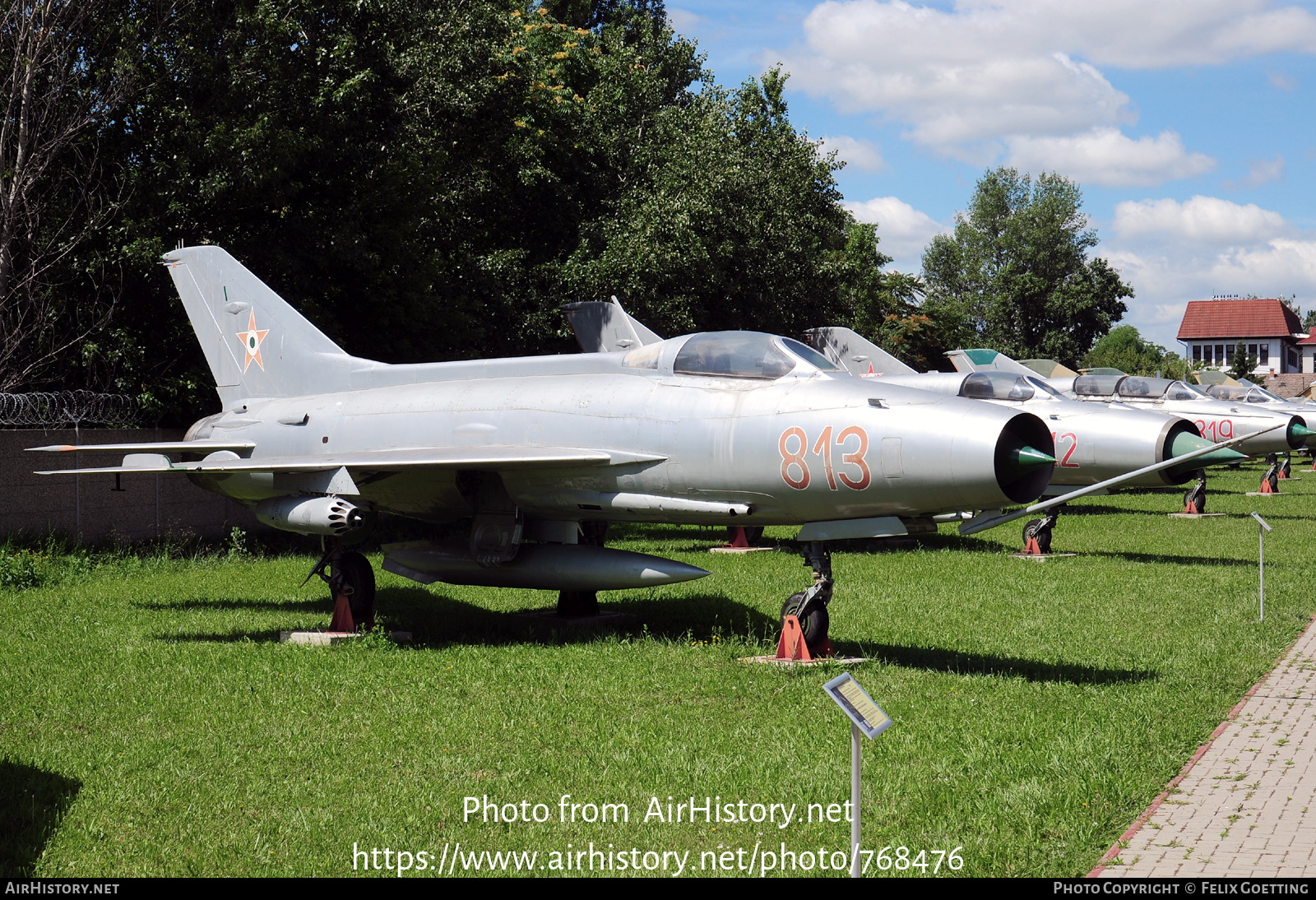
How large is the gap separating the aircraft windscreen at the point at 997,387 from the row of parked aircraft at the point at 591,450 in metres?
1.94

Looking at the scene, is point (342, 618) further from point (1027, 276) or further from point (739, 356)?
point (1027, 276)

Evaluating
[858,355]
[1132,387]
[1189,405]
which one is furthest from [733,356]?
[1189,405]

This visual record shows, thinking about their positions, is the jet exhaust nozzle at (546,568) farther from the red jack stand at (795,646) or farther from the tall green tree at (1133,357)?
the tall green tree at (1133,357)

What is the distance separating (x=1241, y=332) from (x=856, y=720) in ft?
445

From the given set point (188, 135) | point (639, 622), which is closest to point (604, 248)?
point (188, 135)

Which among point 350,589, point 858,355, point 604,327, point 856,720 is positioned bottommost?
point 350,589

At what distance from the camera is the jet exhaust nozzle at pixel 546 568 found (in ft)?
33.3

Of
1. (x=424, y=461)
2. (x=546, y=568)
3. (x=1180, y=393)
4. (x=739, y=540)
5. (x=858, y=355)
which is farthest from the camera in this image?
(x=858, y=355)

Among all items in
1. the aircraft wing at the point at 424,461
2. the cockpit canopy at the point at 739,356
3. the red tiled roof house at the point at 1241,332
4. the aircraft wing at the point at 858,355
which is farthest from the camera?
the red tiled roof house at the point at 1241,332

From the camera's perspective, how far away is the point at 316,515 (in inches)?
408

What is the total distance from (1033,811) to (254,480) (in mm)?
9001

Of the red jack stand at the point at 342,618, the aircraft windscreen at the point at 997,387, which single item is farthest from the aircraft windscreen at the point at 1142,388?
the red jack stand at the point at 342,618

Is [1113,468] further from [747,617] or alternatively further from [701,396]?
[701,396]

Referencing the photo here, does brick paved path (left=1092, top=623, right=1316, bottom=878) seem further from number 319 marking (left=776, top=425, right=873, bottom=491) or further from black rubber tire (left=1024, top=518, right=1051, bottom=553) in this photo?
black rubber tire (left=1024, top=518, right=1051, bottom=553)
